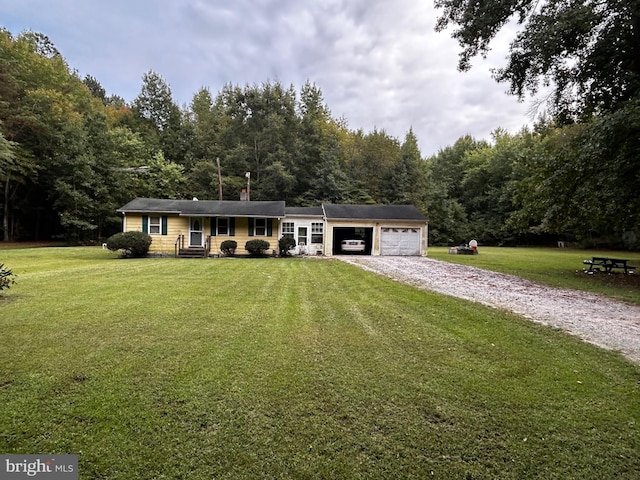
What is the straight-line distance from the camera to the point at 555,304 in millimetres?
7082

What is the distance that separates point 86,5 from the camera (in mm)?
8867

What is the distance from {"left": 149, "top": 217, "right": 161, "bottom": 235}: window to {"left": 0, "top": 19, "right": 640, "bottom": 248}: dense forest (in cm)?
892

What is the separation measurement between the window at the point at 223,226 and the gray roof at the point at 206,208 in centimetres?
55

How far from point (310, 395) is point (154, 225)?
1662 cm

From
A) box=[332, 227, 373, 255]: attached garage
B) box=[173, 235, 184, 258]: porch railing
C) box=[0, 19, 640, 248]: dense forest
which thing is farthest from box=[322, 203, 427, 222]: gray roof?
box=[173, 235, 184, 258]: porch railing

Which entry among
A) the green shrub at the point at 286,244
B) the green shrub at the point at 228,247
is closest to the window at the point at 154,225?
the green shrub at the point at 228,247

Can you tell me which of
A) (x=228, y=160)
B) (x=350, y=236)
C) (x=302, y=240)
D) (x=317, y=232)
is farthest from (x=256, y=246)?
(x=228, y=160)

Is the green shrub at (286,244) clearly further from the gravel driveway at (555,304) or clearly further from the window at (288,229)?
the gravel driveway at (555,304)

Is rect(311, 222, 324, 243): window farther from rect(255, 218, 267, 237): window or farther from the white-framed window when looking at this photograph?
the white-framed window

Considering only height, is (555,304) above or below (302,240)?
below

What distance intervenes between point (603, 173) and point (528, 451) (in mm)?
10763

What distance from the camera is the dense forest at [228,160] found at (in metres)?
23.3

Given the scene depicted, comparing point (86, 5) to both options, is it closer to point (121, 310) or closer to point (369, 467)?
point (121, 310)

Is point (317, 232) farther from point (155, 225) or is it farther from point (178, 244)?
point (155, 225)
